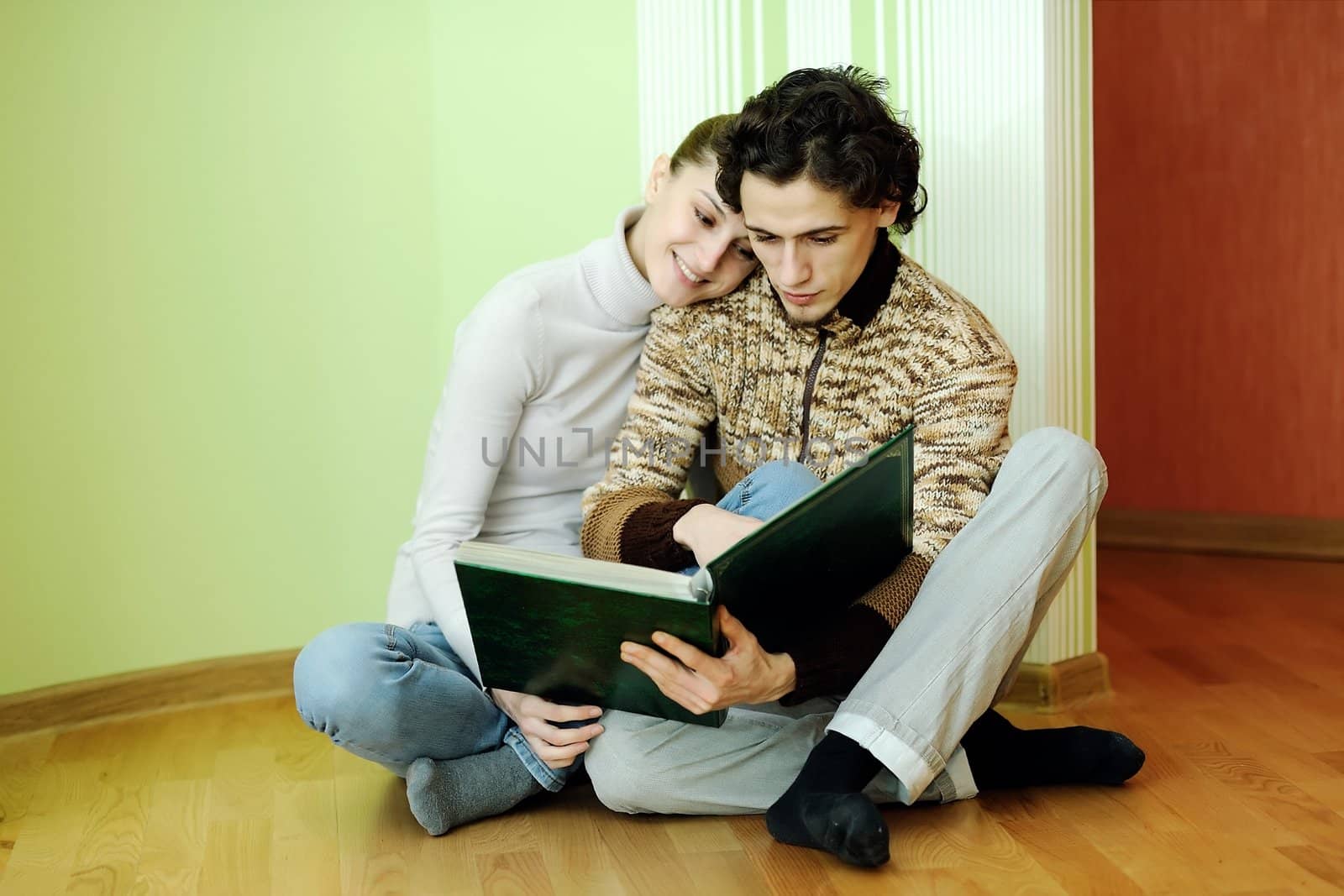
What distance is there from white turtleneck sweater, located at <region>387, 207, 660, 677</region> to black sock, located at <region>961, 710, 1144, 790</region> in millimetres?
604

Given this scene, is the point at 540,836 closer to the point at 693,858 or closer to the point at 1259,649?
the point at 693,858

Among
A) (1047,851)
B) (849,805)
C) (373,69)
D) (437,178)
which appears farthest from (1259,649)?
(373,69)

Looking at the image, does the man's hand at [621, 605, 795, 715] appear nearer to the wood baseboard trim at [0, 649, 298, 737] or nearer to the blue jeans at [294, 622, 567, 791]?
the blue jeans at [294, 622, 567, 791]

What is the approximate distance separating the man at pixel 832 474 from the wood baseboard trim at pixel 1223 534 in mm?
1808

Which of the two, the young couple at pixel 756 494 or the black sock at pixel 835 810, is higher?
the young couple at pixel 756 494

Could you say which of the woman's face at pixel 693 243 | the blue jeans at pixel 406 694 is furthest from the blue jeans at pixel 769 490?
the woman's face at pixel 693 243

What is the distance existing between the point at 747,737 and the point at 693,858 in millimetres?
172

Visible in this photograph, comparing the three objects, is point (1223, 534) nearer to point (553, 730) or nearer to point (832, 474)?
point (832, 474)

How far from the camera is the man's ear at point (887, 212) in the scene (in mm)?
1621

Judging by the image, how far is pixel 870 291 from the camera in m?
1.69

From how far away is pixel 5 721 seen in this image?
2086mm

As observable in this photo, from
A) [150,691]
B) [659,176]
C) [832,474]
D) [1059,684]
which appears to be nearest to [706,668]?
[832,474]

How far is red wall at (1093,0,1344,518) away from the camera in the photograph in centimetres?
315

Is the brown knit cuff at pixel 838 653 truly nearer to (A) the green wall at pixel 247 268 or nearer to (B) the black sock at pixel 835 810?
(B) the black sock at pixel 835 810
